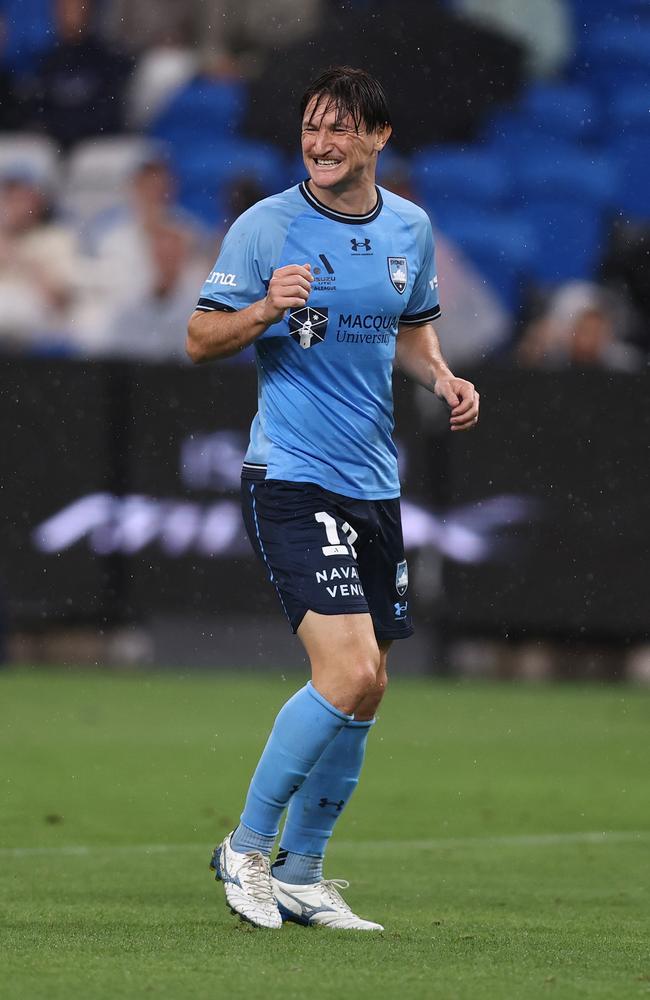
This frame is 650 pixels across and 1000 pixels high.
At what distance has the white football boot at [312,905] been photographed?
5234mm

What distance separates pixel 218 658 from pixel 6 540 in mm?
1641

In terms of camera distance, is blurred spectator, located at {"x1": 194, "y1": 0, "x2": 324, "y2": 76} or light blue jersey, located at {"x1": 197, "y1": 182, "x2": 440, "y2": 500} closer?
light blue jersey, located at {"x1": 197, "y1": 182, "x2": 440, "y2": 500}

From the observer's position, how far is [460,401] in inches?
215

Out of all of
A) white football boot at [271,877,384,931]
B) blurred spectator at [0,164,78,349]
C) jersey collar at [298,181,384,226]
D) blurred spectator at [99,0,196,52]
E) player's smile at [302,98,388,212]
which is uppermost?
blurred spectator at [99,0,196,52]

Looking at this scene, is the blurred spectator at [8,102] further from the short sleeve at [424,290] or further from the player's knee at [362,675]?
the player's knee at [362,675]

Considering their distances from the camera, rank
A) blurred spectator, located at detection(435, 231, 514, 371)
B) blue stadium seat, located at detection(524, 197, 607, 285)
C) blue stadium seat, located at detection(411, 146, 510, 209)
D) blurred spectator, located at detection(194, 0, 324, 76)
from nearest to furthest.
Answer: blurred spectator, located at detection(435, 231, 514, 371), blue stadium seat, located at detection(524, 197, 607, 285), blue stadium seat, located at detection(411, 146, 510, 209), blurred spectator, located at detection(194, 0, 324, 76)

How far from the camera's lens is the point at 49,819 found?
292 inches

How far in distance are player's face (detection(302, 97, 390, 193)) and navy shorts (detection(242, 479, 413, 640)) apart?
863mm

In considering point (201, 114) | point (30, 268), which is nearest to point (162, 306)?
point (30, 268)

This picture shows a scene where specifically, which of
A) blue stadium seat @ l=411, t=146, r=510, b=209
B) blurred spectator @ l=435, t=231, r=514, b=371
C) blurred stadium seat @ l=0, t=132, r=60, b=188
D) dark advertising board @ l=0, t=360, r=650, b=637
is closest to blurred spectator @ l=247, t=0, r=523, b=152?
blue stadium seat @ l=411, t=146, r=510, b=209

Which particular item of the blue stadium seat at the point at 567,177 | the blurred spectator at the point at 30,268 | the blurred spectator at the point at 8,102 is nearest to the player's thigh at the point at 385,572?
the blurred spectator at the point at 30,268

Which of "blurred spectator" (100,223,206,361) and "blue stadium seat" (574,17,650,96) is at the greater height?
"blue stadium seat" (574,17,650,96)

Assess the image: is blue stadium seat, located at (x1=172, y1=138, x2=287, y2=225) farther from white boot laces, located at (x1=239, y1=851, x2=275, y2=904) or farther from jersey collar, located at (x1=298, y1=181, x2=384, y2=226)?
white boot laces, located at (x1=239, y1=851, x2=275, y2=904)

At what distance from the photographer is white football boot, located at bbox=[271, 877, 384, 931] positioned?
206 inches
